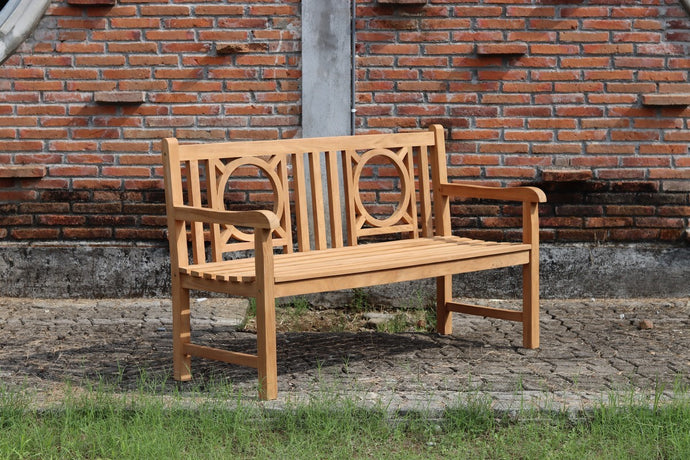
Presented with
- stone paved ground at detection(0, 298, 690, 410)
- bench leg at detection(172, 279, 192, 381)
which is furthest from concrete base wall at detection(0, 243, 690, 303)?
bench leg at detection(172, 279, 192, 381)

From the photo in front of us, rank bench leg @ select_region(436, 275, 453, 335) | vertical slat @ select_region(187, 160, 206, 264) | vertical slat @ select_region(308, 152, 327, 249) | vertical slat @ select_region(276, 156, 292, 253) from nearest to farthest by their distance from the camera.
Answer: vertical slat @ select_region(187, 160, 206, 264), vertical slat @ select_region(276, 156, 292, 253), vertical slat @ select_region(308, 152, 327, 249), bench leg @ select_region(436, 275, 453, 335)

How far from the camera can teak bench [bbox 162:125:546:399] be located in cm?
447

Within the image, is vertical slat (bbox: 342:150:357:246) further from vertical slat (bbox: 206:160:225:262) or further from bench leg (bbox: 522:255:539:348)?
bench leg (bbox: 522:255:539:348)

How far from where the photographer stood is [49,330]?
589cm

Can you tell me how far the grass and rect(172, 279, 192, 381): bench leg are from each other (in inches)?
20.1

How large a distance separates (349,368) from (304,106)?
2066 mm

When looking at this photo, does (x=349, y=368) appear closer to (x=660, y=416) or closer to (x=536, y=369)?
(x=536, y=369)

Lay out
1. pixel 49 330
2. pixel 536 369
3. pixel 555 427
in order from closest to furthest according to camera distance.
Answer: pixel 555 427 < pixel 536 369 < pixel 49 330

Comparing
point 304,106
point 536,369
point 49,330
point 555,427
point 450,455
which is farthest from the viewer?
point 304,106

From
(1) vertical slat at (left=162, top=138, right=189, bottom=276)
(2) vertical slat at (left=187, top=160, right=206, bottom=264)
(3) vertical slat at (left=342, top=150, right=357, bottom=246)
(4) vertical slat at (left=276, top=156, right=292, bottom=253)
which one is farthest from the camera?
(3) vertical slat at (left=342, top=150, right=357, bottom=246)

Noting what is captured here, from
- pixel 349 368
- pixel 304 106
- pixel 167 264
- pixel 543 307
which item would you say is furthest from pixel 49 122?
pixel 543 307

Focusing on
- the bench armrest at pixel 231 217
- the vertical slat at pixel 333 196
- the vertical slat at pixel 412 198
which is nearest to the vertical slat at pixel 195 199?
the bench armrest at pixel 231 217

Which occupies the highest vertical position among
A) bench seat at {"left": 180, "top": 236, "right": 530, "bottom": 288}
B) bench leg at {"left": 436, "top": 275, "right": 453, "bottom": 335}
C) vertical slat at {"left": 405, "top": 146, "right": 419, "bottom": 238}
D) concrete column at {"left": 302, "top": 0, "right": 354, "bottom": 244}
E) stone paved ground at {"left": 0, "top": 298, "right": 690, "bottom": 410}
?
concrete column at {"left": 302, "top": 0, "right": 354, "bottom": 244}

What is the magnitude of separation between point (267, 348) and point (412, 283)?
2362 mm
